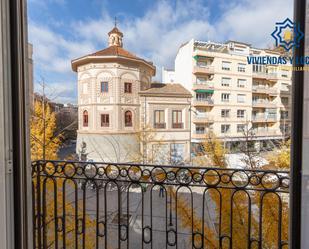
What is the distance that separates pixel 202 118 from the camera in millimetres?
1976

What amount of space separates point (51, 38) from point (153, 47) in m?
0.98

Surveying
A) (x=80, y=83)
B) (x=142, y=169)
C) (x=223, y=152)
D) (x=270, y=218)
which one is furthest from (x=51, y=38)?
(x=270, y=218)

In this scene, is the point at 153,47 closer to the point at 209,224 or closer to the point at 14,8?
the point at 14,8

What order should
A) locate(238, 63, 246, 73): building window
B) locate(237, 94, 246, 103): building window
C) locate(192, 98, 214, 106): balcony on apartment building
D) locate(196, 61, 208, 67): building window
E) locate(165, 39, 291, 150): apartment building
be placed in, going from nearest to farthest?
locate(238, 63, 246, 73): building window
locate(165, 39, 291, 150): apartment building
locate(237, 94, 246, 103): building window
locate(196, 61, 208, 67): building window
locate(192, 98, 214, 106): balcony on apartment building

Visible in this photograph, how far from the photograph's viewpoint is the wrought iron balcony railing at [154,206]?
140cm

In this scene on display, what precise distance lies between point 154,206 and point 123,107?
95 centimetres

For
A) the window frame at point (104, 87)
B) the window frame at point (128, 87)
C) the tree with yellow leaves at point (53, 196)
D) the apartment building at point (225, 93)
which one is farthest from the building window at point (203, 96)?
the tree with yellow leaves at point (53, 196)

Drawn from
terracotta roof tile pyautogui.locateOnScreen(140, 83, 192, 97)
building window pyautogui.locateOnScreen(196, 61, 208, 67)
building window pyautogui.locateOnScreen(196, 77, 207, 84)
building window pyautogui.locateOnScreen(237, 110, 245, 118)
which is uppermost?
building window pyautogui.locateOnScreen(196, 61, 208, 67)

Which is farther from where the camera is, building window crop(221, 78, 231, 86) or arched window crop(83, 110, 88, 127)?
arched window crop(83, 110, 88, 127)

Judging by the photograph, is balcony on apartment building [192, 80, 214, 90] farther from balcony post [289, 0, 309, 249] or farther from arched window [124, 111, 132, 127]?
balcony post [289, 0, 309, 249]

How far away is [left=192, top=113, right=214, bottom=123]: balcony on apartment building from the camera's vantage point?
77.0 inches

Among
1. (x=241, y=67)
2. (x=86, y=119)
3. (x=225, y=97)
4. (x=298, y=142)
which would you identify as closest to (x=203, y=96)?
(x=225, y=97)

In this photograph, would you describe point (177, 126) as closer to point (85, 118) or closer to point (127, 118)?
point (127, 118)

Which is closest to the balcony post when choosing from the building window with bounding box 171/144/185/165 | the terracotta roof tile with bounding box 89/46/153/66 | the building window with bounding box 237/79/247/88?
the building window with bounding box 237/79/247/88
